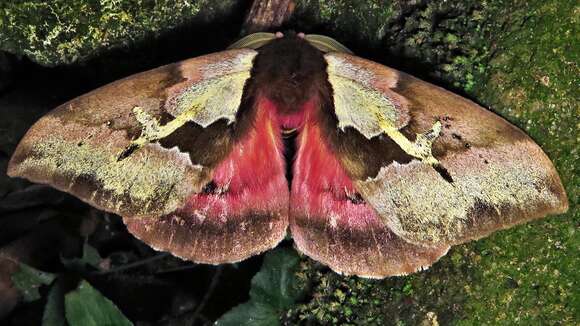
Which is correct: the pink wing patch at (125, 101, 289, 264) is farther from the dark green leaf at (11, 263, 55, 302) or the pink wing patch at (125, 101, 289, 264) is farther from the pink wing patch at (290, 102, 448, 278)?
the dark green leaf at (11, 263, 55, 302)

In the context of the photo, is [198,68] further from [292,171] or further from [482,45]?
[482,45]

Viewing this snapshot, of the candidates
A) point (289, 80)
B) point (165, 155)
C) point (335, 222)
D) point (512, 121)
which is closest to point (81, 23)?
point (165, 155)

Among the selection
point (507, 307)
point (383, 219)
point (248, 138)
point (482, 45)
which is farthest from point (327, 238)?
point (482, 45)

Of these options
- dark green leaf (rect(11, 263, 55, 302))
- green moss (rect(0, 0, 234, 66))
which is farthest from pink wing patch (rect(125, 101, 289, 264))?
dark green leaf (rect(11, 263, 55, 302))

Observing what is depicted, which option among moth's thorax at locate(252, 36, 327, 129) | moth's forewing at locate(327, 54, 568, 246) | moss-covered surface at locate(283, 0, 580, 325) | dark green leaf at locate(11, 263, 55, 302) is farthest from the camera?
dark green leaf at locate(11, 263, 55, 302)

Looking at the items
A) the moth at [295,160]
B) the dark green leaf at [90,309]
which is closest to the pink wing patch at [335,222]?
the moth at [295,160]

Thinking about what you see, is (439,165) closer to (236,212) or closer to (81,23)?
(236,212)

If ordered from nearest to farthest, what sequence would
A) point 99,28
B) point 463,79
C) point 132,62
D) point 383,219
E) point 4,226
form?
1. point 383,219
2. point 463,79
3. point 99,28
4. point 132,62
5. point 4,226
